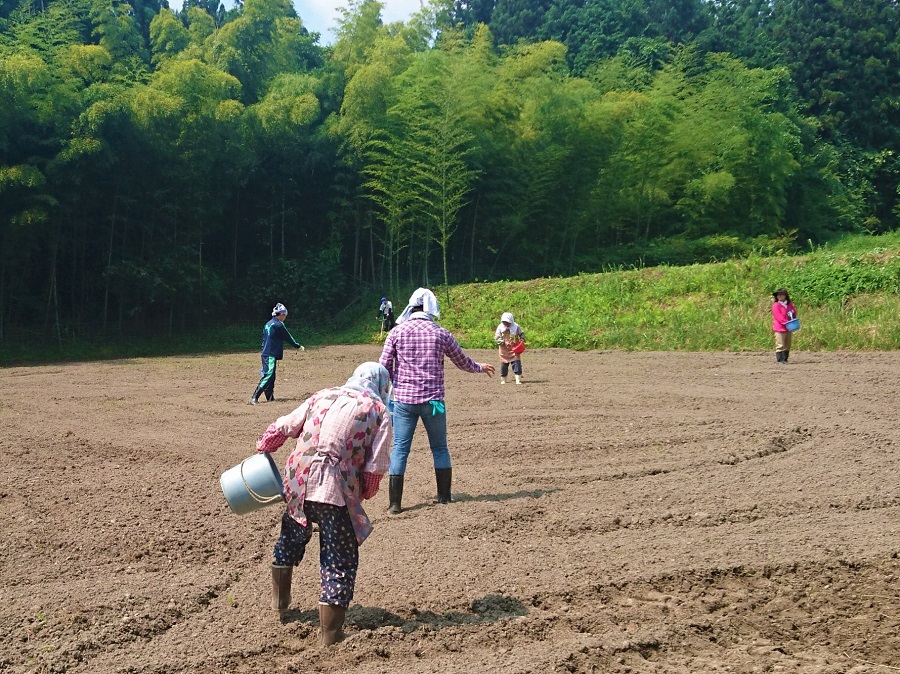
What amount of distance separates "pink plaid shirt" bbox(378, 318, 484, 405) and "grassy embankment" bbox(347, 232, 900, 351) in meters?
13.3

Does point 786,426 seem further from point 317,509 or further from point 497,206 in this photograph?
point 497,206

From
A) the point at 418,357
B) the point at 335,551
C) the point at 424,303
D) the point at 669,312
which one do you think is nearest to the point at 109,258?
the point at 669,312

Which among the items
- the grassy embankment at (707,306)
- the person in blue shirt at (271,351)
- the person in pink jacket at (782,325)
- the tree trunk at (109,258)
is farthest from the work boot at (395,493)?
the tree trunk at (109,258)

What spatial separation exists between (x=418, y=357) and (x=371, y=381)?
6.66 feet

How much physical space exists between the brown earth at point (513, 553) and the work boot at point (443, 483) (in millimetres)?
193

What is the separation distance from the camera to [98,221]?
2400 centimetres

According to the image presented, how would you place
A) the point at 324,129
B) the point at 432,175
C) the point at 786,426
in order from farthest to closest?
the point at 324,129 → the point at 432,175 → the point at 786,426

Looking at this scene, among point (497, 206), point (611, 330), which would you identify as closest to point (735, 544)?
point (611, 330)

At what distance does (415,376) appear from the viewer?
20.7 feet

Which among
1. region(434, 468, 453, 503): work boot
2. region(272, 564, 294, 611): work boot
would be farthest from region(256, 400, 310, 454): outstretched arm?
region(434, 468, 453, 503): work boot

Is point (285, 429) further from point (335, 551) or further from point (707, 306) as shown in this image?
point (707, 306)

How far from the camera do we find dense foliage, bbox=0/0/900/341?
891 inches

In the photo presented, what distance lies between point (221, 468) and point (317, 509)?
4.35 metres

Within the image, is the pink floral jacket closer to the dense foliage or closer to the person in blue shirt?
the person in blue shirt
